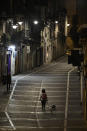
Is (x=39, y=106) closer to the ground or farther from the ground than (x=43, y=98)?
closer to the ground

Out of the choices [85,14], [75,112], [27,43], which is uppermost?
[85,14]

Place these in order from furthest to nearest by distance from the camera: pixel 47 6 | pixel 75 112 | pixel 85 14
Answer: pixel 47 6, pixel 75 112, pixel 85 14

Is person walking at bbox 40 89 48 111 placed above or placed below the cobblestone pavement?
above

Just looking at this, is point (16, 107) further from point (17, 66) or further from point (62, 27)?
point (62, 27)

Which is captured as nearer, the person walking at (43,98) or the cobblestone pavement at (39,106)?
the cobblestone pavement at (39,106)

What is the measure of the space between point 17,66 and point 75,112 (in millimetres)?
19142

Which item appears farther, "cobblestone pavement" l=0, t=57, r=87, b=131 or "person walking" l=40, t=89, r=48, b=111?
"person walking" l=40, t=89, r=48, b=111

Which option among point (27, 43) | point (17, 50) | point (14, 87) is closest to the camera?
point (14, 87)

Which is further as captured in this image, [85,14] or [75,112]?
[75,112]

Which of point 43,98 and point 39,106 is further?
point 39,106

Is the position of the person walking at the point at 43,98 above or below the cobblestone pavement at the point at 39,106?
above

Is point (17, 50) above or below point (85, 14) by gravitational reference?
below

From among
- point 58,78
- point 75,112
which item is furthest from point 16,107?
point 58,78

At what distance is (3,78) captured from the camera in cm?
3516
